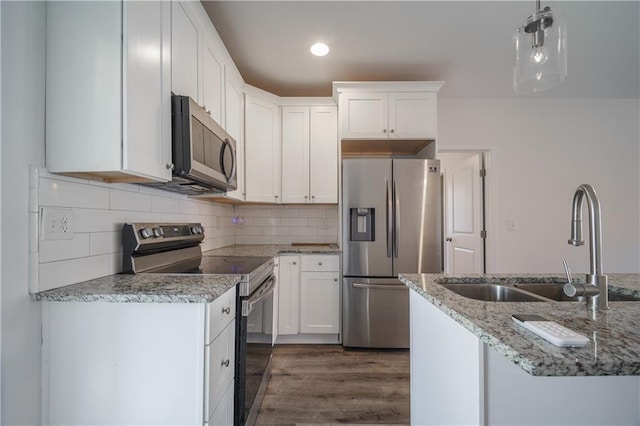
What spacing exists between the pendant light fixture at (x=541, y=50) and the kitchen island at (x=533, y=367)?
3.23 feet

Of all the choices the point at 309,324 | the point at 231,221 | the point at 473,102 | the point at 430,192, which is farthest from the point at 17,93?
the point at 473,102

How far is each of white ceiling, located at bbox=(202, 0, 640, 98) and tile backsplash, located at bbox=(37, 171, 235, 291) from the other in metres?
1.34

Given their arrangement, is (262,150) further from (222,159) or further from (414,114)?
(414,114)

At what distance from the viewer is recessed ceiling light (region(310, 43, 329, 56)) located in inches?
85.4

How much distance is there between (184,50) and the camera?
4.75 feet

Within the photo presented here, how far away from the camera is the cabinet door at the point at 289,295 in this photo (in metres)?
2.56

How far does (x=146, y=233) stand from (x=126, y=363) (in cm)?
62

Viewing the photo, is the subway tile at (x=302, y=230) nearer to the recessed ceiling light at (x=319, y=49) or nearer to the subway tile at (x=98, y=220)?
the recessed ceiling light at (x=319, y=49)

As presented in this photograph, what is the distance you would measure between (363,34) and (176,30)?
4.26ft

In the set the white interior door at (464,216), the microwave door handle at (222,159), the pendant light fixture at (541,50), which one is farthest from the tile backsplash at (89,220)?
the white interior door at (464,216)

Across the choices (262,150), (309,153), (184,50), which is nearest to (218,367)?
(184,50)

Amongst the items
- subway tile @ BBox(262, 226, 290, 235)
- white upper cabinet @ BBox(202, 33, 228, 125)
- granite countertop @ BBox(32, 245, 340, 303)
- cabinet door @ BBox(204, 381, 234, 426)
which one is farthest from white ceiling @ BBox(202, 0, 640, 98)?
cabinet door @ BBox(204, 381, 234, 426)

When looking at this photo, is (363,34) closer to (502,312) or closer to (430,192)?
(430,192)

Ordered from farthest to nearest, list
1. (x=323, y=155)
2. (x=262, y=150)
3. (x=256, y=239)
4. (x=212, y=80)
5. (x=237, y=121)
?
(x=256, y=239)
(x=323, y=155)
(x=262, y=150)
(x=237, y=121)
(x=212, y=80)
